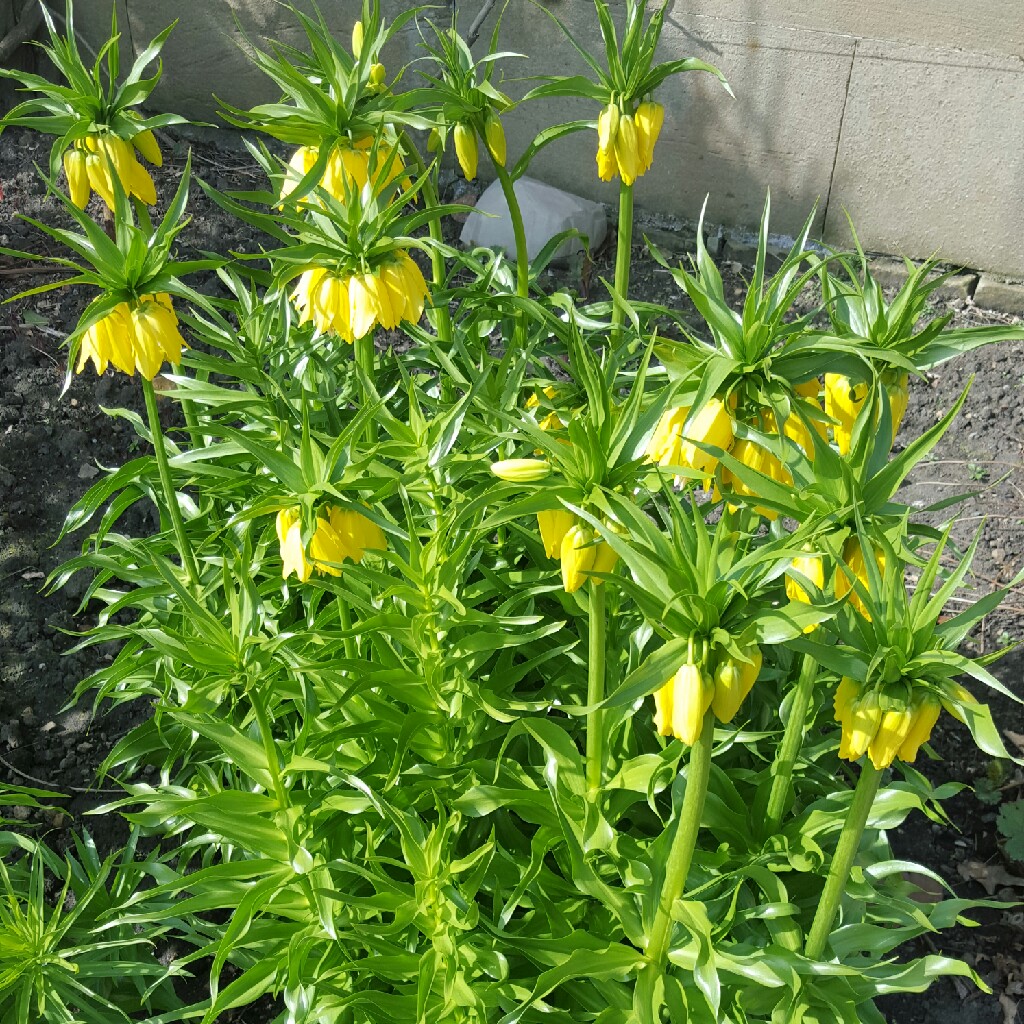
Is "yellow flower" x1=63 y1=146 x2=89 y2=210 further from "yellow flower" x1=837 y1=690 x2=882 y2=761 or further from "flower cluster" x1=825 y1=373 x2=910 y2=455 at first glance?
"yellow flower" x1=837 y1=690 x2=882 y2=761

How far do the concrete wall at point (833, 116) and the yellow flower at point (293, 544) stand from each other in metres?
2.80

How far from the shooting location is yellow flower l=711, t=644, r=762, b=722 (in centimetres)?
106

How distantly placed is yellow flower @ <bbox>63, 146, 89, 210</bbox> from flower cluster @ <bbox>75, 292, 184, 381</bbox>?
0.97 ft

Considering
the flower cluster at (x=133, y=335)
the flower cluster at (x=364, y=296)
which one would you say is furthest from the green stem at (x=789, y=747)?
the flower cluster at (x=133, y=335)

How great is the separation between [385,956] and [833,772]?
0.86m

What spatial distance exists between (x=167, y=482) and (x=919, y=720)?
117 centimetres

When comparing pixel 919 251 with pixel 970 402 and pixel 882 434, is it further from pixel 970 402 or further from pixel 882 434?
pixel 882 434

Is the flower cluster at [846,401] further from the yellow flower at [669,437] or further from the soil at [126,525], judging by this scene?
the soil at [126,525]

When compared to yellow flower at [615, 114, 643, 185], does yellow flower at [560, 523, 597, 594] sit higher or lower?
lower

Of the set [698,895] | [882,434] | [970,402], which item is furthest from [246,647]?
[970,402]

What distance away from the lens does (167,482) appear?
1.77m

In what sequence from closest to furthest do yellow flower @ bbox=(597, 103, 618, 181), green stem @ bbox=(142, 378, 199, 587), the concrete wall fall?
green stem @ bbox=(142, 378, 199, 587) → yellow flower @ bbox=(597, 103, 618, 181) → the concrete wall

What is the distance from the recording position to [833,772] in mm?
1988

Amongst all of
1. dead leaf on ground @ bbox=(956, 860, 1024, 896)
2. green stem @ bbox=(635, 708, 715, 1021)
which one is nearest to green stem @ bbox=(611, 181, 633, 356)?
green stem @ bbox=(635, 708, 715, 1021)
